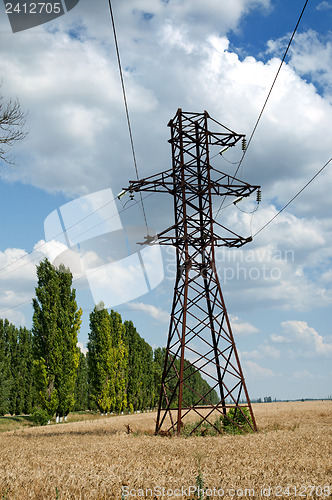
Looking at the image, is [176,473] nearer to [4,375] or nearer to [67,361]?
[67,361]

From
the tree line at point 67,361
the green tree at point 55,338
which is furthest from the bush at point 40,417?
the green tree at point 55,338

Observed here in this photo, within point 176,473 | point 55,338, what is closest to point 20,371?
point 55,338

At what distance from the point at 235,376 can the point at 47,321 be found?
27.5 metres

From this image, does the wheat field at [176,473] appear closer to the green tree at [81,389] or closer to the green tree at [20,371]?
the green tree at [20,371]

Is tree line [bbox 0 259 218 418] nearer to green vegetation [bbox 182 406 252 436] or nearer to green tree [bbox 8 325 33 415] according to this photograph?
green tree [bbox 8 325 33 415]

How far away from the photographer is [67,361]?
40.1 meters

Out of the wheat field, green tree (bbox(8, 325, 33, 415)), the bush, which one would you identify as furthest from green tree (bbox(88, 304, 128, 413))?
the wheat field

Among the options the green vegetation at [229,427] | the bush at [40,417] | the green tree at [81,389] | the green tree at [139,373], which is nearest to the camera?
the green vegetation at [229,427]

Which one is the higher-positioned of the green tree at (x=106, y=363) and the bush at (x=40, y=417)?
the green tree at (x=106, y=363)

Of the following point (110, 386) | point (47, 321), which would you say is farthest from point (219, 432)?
point (110, 386)

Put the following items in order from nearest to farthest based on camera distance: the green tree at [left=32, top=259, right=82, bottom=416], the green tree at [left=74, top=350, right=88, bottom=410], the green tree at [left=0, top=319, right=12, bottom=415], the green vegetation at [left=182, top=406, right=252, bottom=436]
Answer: the green vegetation at [left=182, top=406, right=252, bottom=436], the green tree at [left=32, top=259, right=82, bottom=416], the green tree at [left=0, top=319, right=12, bottom=415], the green tree at [left=74, top=350, right=88, bottom=410]

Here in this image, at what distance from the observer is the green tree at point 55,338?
127 ft

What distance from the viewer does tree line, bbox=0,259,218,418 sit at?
1548 inches

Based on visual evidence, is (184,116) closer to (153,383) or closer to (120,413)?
(120,413)
